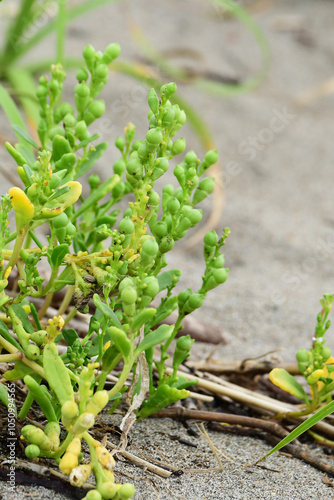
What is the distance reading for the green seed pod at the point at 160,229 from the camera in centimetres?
90

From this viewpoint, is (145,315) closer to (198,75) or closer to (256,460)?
(256,460)

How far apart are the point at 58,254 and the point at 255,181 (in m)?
1.98

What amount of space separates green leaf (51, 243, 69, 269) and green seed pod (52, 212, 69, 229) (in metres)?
0.04

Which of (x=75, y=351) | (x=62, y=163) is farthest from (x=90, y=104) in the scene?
(x=75, y=351)

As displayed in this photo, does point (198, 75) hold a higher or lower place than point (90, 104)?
lower

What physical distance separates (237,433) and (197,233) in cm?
122

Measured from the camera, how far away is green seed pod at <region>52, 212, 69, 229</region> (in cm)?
87

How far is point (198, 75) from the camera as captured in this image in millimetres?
3361

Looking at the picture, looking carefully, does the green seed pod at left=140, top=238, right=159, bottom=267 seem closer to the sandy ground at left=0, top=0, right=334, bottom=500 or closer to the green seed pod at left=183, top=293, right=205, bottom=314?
the green seed pod at left=183, top=293, right=205, bottom=314

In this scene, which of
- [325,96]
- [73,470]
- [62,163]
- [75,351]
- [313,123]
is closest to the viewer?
[73,470]

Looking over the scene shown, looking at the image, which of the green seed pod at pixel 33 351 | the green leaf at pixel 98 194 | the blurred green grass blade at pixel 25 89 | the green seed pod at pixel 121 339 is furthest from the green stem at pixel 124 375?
the blurred green grass blade at pixel 25 89

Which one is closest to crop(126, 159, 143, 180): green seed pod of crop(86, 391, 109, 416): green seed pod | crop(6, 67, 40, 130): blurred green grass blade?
crop(86, 391, 109, 416): green seed pod

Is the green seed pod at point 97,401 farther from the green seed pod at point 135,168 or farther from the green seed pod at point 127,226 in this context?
the green seed pod at point 135,168

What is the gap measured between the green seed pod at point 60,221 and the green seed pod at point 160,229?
14 centimetres
